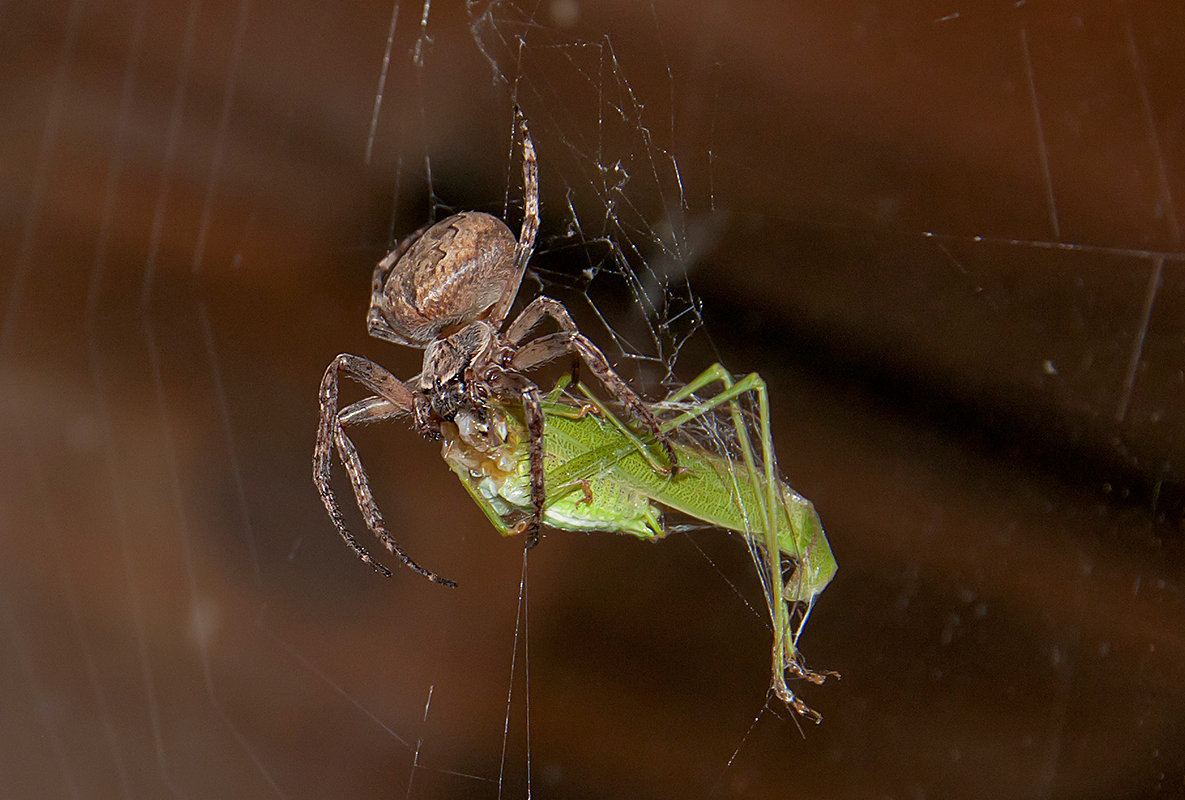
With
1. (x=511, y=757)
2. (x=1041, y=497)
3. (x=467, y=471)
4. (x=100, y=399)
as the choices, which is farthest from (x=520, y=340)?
(x=100, y=399)

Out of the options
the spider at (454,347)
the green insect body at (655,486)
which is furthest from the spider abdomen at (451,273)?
the green insect body at (655,486)

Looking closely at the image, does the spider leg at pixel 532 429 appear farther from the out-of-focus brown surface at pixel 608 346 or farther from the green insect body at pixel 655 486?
the out-of-focus brown surface at pixel 608 346

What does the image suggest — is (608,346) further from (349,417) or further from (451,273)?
(349,417)

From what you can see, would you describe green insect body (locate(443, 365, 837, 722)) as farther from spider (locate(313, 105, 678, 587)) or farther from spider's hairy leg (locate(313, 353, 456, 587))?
spider's hairy leg (locate(313, 353, 456, 587))

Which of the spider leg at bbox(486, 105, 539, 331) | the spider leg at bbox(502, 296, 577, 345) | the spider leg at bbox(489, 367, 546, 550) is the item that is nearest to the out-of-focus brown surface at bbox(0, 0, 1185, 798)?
the spider leg at bbox(486, 105, 539, 331)

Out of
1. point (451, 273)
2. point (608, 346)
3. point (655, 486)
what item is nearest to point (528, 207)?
point (451, 273)

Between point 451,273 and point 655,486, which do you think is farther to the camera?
point 451,273
